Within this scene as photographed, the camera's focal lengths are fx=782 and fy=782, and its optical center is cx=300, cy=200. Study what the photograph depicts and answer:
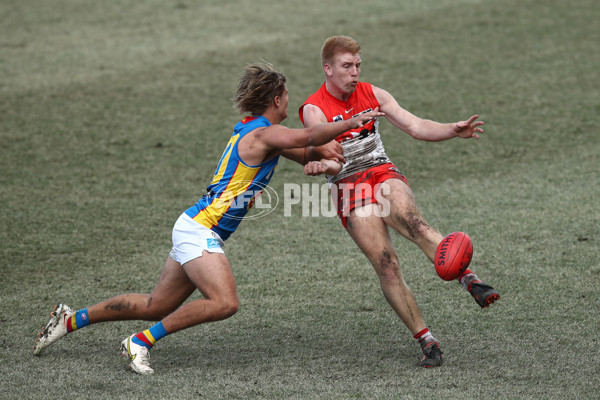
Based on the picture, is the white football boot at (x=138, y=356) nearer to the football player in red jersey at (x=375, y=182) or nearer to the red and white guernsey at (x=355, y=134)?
the football player in red jersey at (x=375, y=182)

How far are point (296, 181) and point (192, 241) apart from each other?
5311 mm

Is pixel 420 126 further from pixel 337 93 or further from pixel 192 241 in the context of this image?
pixel 192 241

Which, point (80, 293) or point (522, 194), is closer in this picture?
point (80, 293)

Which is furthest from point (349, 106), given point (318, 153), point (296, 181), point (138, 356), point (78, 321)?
point (296, 181)

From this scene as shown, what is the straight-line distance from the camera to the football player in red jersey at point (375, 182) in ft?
18.7

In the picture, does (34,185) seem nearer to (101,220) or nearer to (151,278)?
(101,220)

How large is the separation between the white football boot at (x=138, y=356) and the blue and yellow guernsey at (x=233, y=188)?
0.99 metres

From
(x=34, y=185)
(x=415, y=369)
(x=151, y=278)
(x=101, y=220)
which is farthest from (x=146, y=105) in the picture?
(x=415, y=369)

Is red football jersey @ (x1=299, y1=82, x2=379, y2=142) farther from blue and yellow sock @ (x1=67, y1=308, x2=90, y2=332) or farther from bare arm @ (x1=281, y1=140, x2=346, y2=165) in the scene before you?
blue and yellow sock @ (x1=67, y1=308, x2=90, y2=332)

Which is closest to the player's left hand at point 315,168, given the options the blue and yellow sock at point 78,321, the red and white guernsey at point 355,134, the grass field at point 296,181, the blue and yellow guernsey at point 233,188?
the blue and yellow guernsey at point 233,188

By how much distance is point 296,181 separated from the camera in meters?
10.8

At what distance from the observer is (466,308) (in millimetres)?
6746

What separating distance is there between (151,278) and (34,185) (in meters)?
3.74

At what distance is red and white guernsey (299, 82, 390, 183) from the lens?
6.14 meters
